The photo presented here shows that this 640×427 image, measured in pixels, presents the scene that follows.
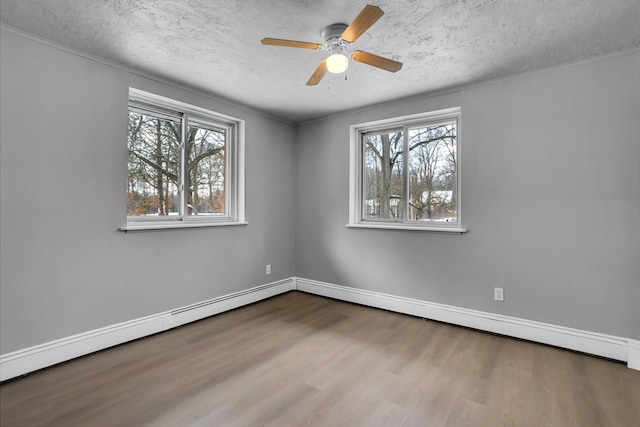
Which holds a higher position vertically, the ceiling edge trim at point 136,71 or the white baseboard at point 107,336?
the ceiling edge trim at point 136,71

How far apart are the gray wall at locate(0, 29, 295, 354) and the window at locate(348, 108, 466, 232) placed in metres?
2.00

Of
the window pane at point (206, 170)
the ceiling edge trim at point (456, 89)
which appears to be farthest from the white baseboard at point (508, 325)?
the ceiling edge trim at point (456, 89)

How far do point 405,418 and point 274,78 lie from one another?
111 inches

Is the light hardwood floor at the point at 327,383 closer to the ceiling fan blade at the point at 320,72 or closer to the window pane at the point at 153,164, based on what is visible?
the window pane at the point at 153,164

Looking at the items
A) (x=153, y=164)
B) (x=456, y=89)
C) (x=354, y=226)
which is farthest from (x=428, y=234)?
(x=153, y=164)

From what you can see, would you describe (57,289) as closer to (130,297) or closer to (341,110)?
(130,297)

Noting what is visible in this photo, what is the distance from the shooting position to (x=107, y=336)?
2541 millimetres

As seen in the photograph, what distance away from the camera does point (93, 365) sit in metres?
2.28

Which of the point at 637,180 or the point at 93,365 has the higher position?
the point at 637,180

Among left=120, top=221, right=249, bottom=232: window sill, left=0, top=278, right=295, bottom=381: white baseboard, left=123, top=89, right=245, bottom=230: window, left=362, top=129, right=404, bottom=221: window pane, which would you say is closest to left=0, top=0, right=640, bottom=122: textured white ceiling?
left=123, top=89, right=245, bottom=230: window

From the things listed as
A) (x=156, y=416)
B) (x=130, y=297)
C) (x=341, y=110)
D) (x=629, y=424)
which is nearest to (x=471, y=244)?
(x=629, y=424)

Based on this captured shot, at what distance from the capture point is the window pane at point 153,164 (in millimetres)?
2830

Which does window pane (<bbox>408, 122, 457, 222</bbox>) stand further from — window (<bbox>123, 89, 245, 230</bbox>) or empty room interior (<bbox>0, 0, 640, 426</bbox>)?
window (<bbox>123, 89, 245, 230</bbox>)

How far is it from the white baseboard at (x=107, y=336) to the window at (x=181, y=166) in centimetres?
84
